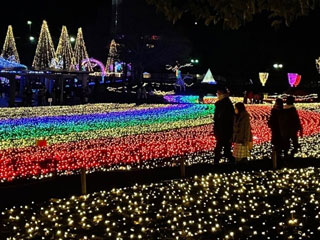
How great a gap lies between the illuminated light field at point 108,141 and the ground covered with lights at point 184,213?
2089mm

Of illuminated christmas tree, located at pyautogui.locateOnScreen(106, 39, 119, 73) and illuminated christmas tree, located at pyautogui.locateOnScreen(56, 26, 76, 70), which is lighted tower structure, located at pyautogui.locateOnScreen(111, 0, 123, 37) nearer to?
illuminated christmas tree, located at pyautogui.locateOnScreen(106, 39, 119, 73)

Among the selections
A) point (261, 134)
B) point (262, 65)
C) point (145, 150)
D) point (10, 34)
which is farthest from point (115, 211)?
point (262, 65)

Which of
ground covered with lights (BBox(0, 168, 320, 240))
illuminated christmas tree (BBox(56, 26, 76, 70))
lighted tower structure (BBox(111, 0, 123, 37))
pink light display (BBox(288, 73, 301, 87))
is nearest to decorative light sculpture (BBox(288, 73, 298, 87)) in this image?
pink light display (BBox(288, 73, 301, 87))

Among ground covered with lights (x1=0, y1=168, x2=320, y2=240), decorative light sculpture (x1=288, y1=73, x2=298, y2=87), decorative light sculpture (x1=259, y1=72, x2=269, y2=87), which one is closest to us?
ground covered with lights (x1=0, y1=168, x2=320, y2=240)

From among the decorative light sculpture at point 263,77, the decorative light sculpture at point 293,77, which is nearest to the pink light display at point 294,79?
the decorative light sculpture at point 293,77

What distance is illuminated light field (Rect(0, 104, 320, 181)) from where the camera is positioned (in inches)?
547

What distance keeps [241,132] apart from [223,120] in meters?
0.46

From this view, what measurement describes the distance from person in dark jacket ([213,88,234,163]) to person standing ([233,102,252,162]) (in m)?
0.14

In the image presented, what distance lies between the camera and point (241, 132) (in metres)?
13.4

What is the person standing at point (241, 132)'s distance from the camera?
13.3 m

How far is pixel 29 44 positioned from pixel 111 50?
914 centimetres

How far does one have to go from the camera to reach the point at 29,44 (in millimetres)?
67938

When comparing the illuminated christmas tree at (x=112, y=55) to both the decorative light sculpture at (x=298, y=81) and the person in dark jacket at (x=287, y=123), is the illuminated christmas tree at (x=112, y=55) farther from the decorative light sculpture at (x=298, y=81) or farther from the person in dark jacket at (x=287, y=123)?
the person in dark jacket at (x=287, y=123)

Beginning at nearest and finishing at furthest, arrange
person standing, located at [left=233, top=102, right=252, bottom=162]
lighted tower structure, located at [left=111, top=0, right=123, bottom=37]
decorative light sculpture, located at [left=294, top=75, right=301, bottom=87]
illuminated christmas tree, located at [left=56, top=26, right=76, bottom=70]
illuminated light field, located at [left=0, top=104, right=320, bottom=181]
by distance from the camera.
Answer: person standing, located at [left=233, top=102, right=252, bottom=162], illuminated light field, located at [left=0, top=104, right=320, bottom=181], illuminated christmas tree, located at [left=56, top=26, right=76, bottom=70], decorative light sculpture, located at [left=294, top=75, right=301, bottom=87], lighted tower structure, located at [left=111, top=0, right=123, bottom=37]
